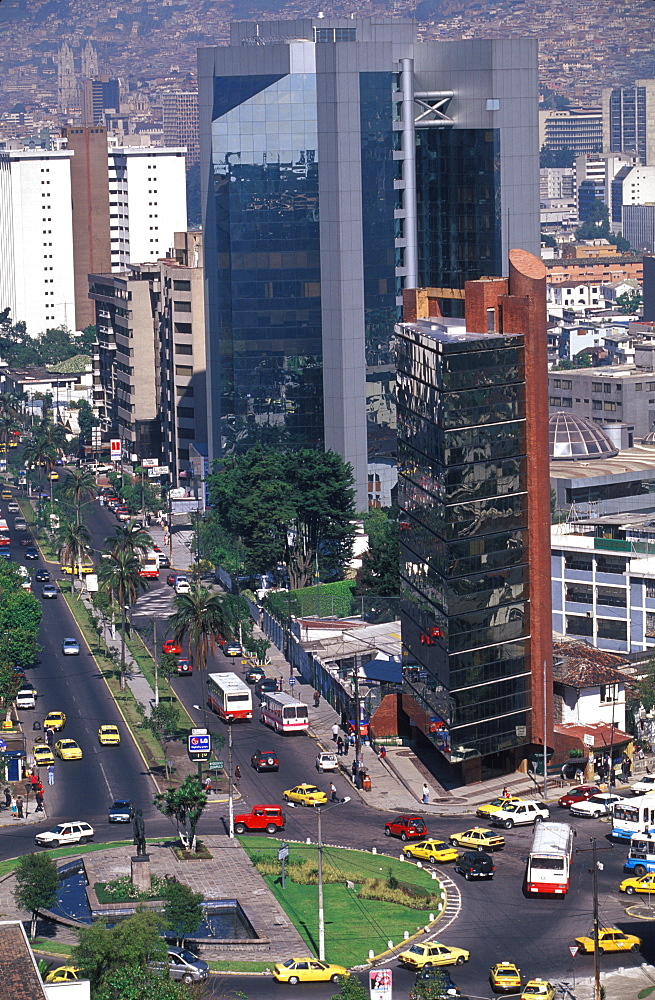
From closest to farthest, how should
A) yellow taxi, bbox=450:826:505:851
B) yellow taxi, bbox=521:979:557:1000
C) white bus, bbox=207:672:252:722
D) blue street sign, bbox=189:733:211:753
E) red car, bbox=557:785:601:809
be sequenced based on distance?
1. yellow taxi, bbox=521:979:557:1000
2. yellow taxi, bbox=450:826:505:851
3. red car, bbox=557:785:601:809
4. blue street sign, bbox=189:733:211:753
5. white bus, bbox=207:672:252:722

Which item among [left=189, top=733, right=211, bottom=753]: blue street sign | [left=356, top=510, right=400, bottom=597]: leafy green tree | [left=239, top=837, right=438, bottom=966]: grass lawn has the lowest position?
[left=239, top=837, right=438, bottom=966]: grass lawn

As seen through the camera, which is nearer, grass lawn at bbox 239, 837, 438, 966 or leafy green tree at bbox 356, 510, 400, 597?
grass lawn at bbox 239, 837, 438, 966

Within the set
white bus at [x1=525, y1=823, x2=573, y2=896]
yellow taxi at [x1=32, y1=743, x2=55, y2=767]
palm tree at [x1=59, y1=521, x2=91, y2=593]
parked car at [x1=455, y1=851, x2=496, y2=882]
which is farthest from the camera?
palm tree at [x1=59, y1=521, x2=91, y2=593]

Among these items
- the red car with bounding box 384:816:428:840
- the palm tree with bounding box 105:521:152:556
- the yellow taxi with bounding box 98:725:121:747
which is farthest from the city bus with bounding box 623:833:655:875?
the palm tree with bounding box 105:521:152:556

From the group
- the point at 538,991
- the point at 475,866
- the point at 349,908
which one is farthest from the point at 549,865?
the point at 538,991

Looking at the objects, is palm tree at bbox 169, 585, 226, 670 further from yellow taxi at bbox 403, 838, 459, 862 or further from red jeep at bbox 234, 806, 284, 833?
yellow taxi at bbox 403, 838, 459, 862

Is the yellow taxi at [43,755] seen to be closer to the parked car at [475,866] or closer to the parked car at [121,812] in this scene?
the parked car at [121,812]

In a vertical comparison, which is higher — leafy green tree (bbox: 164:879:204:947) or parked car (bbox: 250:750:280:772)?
leafy green tree (bbox: 164:879:204:947)
